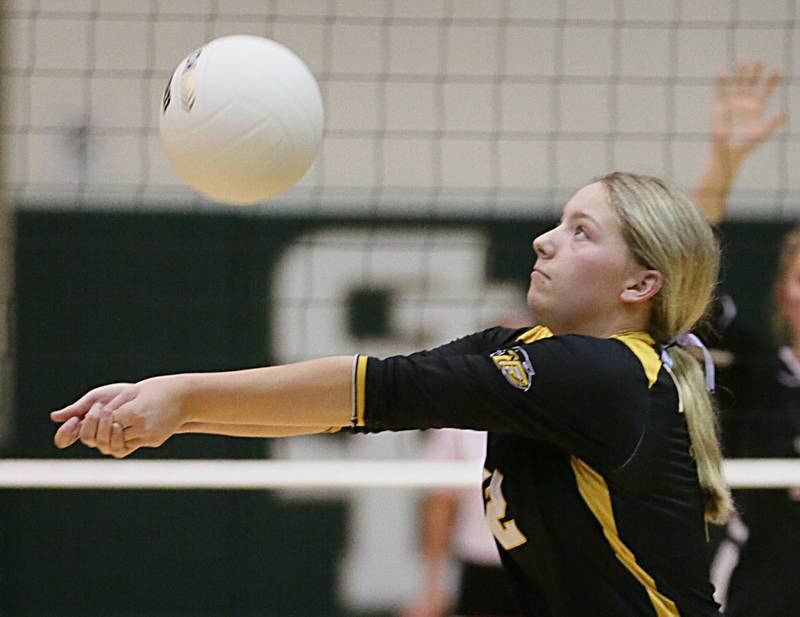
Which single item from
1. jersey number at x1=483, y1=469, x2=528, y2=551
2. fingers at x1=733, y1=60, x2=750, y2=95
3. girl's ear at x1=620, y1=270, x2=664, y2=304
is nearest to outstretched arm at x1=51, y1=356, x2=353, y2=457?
jersey number at x1=483, y1=469, x2=528, y2=551

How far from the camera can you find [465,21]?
5.00 meters

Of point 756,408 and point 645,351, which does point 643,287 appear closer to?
point 645,351

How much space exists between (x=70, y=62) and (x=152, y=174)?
537mm

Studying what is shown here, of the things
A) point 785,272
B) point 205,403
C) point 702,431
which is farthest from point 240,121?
point 785,272

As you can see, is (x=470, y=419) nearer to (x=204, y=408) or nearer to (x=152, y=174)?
(x=204, y=408)

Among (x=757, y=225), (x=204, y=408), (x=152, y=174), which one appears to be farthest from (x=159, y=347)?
(x=204, y=408)

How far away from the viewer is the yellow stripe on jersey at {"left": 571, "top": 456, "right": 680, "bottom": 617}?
5.89ft

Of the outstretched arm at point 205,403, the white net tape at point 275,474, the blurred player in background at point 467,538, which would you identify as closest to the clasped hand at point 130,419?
the outstretched arm at point 205,403

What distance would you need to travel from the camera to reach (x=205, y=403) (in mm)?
1673

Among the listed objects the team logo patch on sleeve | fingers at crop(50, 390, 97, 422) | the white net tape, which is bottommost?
the white net tape

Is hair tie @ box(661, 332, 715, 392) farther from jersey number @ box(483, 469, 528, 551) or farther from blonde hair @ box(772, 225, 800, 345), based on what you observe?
blonde hair @ box(772, 225, 800, 345)

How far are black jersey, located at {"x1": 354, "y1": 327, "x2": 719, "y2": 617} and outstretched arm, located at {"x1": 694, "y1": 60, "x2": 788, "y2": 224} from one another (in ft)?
4.83

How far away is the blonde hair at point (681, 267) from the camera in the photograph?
1.83 meters

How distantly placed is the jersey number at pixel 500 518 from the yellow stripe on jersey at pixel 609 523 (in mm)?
124
